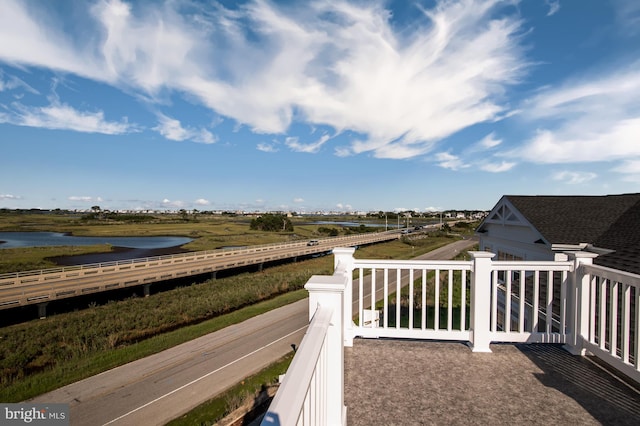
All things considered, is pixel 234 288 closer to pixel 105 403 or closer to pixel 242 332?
pixel 242 332

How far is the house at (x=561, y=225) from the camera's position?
756cm

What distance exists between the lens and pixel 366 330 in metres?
4.09

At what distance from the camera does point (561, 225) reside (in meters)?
8.63

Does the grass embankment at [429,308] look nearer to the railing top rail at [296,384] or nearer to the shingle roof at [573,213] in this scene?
the shingle roof at [573,213]

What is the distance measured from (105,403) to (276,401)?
10609 millimetres

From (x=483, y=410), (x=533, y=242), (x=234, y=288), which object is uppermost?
(x=533, y=242)

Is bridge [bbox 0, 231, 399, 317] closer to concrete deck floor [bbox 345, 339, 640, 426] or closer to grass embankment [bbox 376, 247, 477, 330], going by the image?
grass embankment [bbox 376, 247, 477, 330]

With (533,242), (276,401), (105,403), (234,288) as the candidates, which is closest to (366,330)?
(276,401)

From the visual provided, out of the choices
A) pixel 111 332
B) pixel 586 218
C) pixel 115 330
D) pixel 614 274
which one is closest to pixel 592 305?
pixel 614 274

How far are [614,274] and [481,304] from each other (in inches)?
51.4

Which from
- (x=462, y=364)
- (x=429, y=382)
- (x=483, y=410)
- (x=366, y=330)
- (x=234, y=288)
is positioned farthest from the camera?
(x=234, y=288)

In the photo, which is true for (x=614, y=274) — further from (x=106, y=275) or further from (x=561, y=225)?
(x=106, y=275)

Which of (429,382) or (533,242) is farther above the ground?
(533,242)

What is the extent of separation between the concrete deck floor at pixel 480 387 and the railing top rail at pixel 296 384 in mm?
1721
